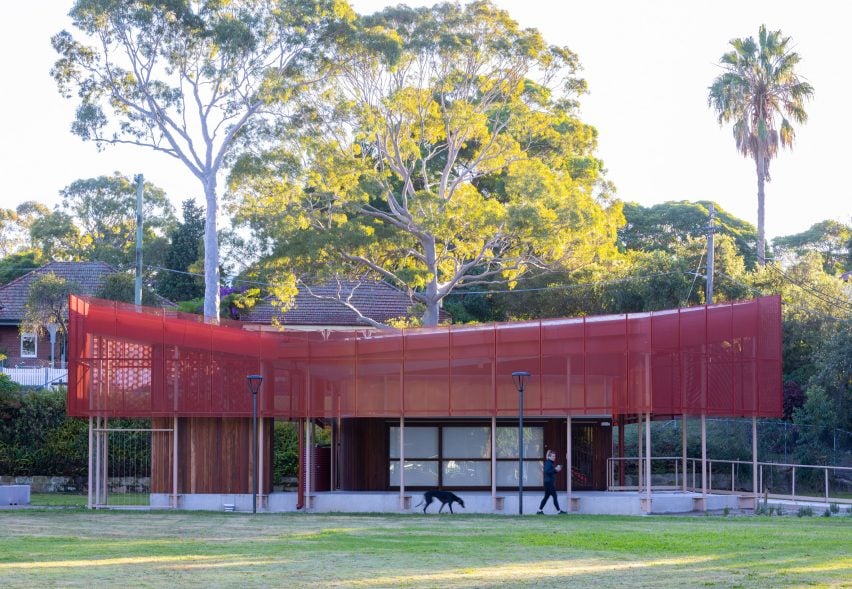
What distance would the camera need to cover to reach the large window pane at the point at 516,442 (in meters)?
33.5

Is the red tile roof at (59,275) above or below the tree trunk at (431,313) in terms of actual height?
above

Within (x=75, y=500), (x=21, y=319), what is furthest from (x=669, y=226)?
(x=75, y=500)

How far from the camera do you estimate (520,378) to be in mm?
28922

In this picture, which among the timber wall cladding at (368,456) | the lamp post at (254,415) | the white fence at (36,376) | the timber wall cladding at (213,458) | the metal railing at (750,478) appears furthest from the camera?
the white fence at (36,376)

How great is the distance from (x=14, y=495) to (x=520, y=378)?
13.7 metres

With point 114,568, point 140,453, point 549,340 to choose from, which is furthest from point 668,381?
point 140,453

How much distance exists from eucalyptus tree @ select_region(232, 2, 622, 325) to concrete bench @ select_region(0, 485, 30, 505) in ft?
46.2

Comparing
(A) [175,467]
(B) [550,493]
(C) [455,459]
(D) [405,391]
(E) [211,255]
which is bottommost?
(B) [550,493]

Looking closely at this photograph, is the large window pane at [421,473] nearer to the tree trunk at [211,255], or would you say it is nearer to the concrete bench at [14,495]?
the concrete bench at [14,495]

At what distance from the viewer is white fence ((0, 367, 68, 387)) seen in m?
46.3

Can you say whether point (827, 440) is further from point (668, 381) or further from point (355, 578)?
point (355, 578)

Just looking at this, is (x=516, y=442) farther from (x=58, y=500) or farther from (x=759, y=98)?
(x=759, y=98)

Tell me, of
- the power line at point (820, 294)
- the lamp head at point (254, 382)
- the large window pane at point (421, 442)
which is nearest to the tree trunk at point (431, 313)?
the large window pane at point (421, 442)

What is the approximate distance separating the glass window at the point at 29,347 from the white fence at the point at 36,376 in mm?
13134
